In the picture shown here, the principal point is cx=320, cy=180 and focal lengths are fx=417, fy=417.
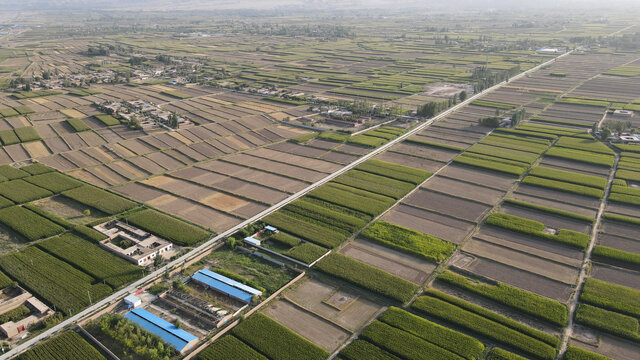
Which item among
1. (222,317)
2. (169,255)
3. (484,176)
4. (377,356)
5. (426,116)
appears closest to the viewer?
(377,356)

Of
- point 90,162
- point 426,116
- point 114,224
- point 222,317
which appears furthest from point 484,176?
point 90,162

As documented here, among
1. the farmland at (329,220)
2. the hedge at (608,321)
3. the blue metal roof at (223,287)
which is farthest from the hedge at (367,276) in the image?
the hedge at (608,321)

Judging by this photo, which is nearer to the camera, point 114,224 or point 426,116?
point 114,224

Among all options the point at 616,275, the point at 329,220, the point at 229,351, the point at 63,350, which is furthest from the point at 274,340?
the point at 616,275

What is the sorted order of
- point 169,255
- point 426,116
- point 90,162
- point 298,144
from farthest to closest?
point 426,116
point 298,144
point 90,162
point 169,255

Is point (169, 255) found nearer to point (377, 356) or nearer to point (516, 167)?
point (377, 356)

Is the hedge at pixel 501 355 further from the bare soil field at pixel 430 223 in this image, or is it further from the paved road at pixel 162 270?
the paved road at pixel 162 270

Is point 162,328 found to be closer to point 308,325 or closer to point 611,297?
point 308,325
